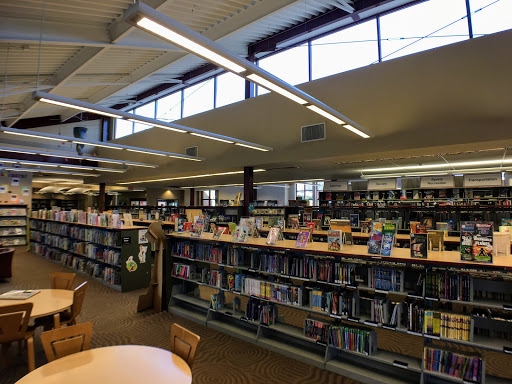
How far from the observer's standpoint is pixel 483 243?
2.99 metres

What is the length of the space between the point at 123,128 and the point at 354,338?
16092 millimetres

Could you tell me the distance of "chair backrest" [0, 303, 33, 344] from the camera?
3268 millimetres

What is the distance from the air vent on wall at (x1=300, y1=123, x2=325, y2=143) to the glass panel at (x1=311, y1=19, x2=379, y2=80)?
4.92 ft

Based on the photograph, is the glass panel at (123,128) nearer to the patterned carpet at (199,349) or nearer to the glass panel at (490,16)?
the patterned carpet at (199,349)

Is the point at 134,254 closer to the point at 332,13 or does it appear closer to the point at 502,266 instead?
the point at 502,266

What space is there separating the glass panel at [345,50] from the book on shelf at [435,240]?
5213mm

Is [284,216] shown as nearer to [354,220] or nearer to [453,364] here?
[354,220]

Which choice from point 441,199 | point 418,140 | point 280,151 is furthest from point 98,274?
point 441,199

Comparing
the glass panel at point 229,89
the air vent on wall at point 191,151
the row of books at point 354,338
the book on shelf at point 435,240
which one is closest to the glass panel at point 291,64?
the glass panel at point 229,89

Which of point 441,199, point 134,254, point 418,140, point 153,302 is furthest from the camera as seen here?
point 441,199

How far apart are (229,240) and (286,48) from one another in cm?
761

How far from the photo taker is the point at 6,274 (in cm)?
811

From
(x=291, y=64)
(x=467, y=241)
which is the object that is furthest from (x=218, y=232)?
(x=291, y=64)

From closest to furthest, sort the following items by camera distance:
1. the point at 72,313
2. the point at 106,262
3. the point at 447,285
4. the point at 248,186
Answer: the point at 447,285
the point at 72,313
the point at 106,262
the point at 248,186
